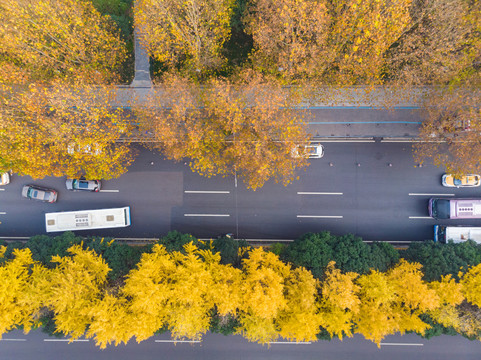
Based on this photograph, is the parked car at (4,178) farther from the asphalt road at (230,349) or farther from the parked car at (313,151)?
the parked car at (313,151)

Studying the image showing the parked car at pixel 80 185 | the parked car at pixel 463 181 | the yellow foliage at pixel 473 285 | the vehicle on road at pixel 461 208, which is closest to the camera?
the yellow foliage at pixel 473 285

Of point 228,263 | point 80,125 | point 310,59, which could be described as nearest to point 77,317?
point 228,263

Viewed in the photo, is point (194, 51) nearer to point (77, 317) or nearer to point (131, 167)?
point (131, 167)

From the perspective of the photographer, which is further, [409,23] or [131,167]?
[131,167]

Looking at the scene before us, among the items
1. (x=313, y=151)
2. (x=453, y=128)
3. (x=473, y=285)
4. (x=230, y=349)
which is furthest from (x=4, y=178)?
(x=473, y=285)

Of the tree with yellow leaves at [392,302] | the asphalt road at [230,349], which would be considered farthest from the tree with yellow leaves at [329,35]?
the asphalt road at [230,349]
